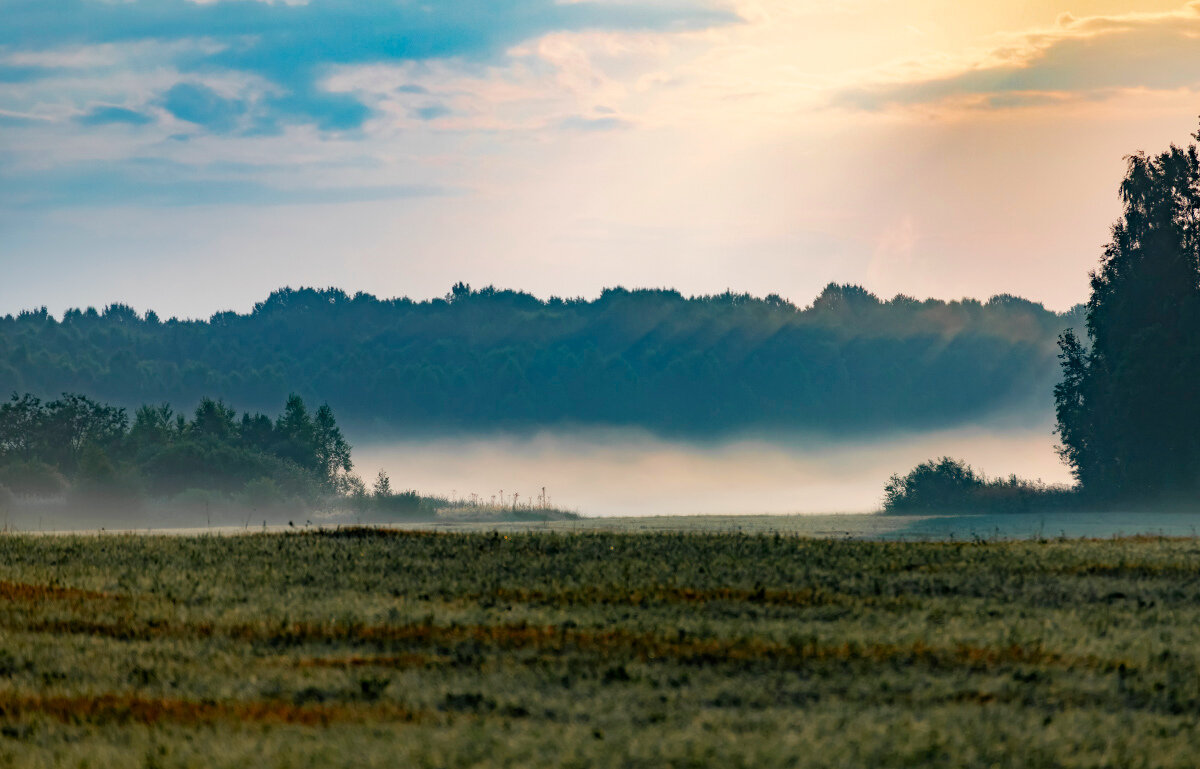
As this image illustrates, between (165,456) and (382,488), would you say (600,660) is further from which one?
(165,456)

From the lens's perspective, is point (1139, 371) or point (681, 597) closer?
point (681, 597)

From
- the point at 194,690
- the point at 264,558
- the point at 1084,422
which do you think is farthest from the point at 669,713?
the point at 1084,422

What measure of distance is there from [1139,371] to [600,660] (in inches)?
2436

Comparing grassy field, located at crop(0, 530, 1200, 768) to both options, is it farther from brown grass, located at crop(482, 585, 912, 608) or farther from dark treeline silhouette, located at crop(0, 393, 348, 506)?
dark treeline silhouette, located at crop(0, 393, 348, 506)

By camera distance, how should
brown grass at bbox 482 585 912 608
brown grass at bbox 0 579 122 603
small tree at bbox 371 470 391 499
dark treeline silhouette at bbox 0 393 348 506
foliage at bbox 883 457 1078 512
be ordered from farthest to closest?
small tree at bbox 371 470 391 499 → dark treeline silhouette at bbox 0 393 348 506 → foliage at bbox 883 457 1078 512 → brown grass at bbox 0 579 122 603 → brown grass at bbox 482 585 912 608

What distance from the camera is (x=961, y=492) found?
276 feet

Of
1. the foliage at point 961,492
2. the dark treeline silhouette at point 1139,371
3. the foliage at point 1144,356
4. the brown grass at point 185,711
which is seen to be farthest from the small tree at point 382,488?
the brown grass at point 185,711

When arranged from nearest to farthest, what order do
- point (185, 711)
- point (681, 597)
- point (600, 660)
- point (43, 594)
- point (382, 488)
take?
point (185, 711) < point (600, 660) < point (681, 597) < point (43, 594) < point (382, 488)

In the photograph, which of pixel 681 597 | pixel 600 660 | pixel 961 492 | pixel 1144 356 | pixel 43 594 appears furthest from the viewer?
pixel 961 492

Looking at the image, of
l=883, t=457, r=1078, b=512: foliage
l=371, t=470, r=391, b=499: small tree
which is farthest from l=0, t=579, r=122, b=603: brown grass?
l=371, t=470, r=391, b=499: small tree

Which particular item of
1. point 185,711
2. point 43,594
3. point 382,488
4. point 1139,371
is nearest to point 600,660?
point 185,711

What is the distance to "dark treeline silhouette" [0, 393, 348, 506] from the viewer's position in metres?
130

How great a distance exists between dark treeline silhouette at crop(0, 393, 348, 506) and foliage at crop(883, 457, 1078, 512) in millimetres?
66170

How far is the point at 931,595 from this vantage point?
90.6ft
